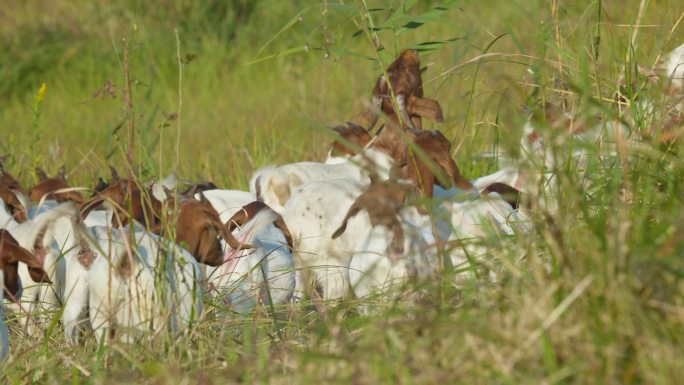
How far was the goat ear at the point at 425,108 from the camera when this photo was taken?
5.20 m

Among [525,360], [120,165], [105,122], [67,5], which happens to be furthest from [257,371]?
[67,5]

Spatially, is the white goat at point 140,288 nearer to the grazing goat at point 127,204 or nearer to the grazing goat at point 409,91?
the grazing goat at point 127,204

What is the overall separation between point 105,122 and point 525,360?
30.5ft

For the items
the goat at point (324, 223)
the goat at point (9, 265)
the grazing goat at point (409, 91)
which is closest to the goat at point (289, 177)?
the goat at point (324, 223)

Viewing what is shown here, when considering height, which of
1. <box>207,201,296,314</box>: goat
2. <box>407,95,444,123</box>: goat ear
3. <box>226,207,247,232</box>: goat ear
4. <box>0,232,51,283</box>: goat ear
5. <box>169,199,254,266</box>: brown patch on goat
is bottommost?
<box>207,201,296,314</box>: goat

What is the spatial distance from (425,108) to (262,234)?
0.88m

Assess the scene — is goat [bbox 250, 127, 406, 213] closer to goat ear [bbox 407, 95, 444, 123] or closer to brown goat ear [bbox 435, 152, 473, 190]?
goat ear [bbox 407, 95, 444, 123]

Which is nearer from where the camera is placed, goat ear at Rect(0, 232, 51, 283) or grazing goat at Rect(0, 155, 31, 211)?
goat ear at Rect(0, 232, 51, 283)

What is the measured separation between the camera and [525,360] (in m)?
2.54

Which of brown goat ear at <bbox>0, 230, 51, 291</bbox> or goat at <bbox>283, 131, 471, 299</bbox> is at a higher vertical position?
brown goat ear at <bbox>0, 230, 51, 291</bbox>

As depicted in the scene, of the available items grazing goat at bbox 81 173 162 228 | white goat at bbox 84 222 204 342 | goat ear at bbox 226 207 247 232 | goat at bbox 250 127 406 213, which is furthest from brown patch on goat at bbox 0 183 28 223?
white goat at bbox 84 222 204 342

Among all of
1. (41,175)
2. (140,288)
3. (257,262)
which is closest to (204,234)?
(257,262)

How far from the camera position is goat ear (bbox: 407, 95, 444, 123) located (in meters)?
5.20

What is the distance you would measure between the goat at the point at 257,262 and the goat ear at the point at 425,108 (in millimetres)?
748
